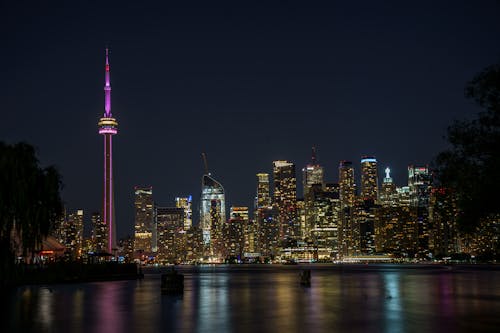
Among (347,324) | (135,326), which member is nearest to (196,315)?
(135,326)

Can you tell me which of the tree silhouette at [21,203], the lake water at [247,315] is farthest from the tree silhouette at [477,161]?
the tree silhouette at [21,203]

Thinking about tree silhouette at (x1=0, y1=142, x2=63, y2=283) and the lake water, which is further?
tree silhouette at (x1=0, y1=142, x2=63, y2=283)

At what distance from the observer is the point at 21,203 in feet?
119

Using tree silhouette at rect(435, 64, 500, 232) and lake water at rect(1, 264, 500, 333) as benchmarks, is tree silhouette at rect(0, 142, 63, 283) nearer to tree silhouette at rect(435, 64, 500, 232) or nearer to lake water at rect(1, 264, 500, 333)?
lake water at rect(1, 264, 500, 333)

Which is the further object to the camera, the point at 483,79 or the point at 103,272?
the point at 103,272

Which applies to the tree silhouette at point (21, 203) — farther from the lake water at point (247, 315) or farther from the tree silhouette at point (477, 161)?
the tree silhouette at point (477, 161)

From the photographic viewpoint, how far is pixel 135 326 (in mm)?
22625

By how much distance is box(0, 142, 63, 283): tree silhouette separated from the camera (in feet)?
117

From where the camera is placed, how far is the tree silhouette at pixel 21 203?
35656mm

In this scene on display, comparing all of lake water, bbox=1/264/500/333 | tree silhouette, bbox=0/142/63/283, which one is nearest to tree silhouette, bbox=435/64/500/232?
lake water, bbox=1/264/500/333

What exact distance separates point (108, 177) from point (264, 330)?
6646 inches

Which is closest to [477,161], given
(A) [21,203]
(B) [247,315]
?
(B) [247,315]

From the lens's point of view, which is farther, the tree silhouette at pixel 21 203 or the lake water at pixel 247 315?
the tree silhouette at pixel 21 203

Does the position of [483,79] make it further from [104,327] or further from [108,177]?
[108,177]
